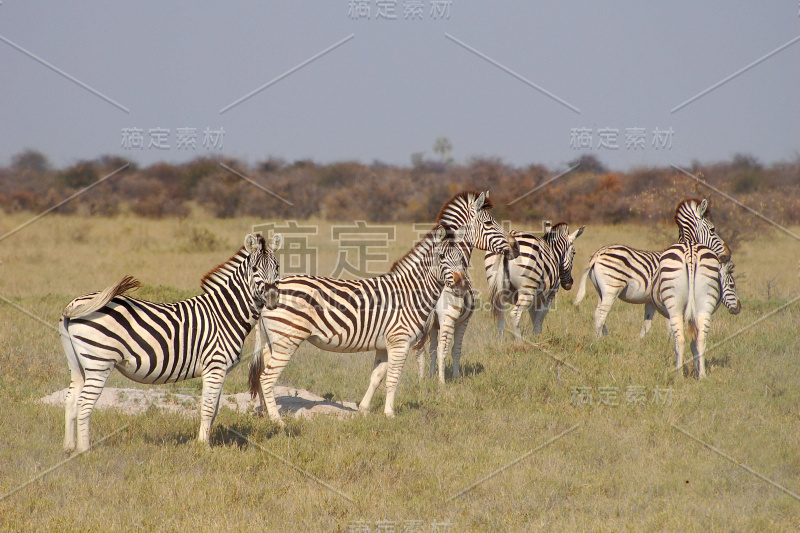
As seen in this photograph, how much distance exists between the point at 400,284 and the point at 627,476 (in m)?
3.27

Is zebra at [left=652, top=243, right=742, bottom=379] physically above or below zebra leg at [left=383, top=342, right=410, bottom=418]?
above

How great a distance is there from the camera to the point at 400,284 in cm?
816

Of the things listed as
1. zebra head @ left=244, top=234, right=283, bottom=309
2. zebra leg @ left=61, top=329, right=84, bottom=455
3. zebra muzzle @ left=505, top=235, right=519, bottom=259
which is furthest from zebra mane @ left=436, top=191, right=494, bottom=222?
zebra leg @ left=61, top=329, right=84, bottom=455

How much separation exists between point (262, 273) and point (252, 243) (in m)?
0.34

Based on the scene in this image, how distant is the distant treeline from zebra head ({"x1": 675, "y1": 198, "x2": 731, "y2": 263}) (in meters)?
12.2

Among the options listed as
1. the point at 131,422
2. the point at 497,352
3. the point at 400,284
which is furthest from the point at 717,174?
the point at 131,422

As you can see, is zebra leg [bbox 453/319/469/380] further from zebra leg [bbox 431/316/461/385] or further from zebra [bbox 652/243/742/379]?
zebra [bbox 652/243/742/379]

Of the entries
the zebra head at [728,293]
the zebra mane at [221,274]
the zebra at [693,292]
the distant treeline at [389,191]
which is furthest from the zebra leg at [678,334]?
the distant treeline at [389,191]

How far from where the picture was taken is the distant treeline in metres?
29.1

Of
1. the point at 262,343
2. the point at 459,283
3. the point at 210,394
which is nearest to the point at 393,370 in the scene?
the point at 459,283

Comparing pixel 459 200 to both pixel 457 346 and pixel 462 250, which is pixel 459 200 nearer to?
pixel 462 250

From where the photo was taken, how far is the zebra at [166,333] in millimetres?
6078

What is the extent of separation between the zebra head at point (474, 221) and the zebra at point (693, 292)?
91.6 inches

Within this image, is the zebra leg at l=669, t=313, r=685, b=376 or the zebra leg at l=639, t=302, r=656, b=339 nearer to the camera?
the zebra leg at l=669, t=313, r=685, b=376
